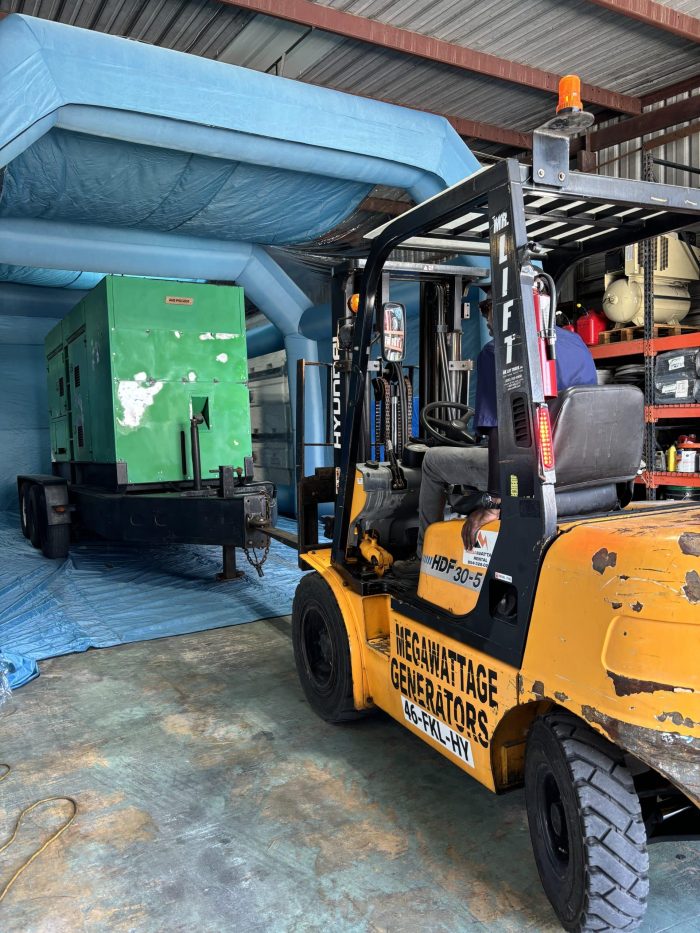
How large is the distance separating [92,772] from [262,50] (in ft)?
20.5

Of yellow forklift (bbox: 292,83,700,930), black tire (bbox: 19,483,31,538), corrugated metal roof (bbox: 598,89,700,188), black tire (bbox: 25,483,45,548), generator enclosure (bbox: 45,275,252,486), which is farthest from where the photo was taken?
black tire (bbox: 19,483,31,538)

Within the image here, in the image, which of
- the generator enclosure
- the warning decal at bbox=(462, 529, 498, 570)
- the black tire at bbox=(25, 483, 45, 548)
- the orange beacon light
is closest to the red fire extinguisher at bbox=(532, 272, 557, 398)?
the orange beacon light

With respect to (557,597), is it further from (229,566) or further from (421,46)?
(421,46)

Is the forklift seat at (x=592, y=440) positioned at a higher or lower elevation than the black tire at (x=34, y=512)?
higher

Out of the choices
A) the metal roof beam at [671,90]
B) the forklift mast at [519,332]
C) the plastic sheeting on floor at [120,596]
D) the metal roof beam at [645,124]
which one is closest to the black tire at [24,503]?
the plastic sheeting on floor at [120,596]

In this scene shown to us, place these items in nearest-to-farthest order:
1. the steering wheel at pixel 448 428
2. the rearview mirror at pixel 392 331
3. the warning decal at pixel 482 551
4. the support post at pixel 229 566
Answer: the warning decal at pixel 482 551, the rearview mirror at pixel 392 331, the steering wheel at pixel 448 428, the support post at pixel 229 566

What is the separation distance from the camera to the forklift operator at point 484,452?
8.09 ft

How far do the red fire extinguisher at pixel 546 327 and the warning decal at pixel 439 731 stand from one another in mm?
1259

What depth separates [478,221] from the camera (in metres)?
2.83

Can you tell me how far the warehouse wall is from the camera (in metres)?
11.9

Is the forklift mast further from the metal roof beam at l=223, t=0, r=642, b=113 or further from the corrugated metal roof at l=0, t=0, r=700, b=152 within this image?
the corrugated metal roof at l=0, t=0, r=700, b=152

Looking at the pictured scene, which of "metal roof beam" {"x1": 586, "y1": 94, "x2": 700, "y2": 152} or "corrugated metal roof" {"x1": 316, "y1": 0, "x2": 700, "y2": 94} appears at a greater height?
"corrugated metal roof" {"x1": 316, "y1": 0, "x2": 700, "y2": 94}

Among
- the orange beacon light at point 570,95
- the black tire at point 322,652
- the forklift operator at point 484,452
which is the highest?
the orange beacon light at point 570,95

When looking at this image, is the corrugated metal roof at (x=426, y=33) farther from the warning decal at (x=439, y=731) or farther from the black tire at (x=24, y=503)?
the warning decal at (x=439, y=731)
